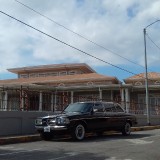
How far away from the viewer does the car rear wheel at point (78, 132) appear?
14.8 metres

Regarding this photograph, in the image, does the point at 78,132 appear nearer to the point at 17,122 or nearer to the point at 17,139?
the point at 17,139

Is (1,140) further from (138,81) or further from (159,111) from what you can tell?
(138,81)

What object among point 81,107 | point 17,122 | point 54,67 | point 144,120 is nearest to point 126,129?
point 81,107

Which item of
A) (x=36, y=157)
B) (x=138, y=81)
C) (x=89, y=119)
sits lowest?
(x=36, y=157)

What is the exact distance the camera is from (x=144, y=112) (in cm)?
3294

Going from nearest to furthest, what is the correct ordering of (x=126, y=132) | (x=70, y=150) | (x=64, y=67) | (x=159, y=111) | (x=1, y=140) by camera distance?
(x=70, y=150) → (x=1, y=140) → (x=126, y=132) → (x=159, y=111) → (x=64, y=67)

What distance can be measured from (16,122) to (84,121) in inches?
127

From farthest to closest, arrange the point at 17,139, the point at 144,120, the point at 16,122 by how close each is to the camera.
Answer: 1. the point at 144,120
2. the point at 16,122
3. the point at 17,139

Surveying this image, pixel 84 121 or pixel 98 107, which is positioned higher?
pixel 98 107

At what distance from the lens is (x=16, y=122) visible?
16375 millimetres

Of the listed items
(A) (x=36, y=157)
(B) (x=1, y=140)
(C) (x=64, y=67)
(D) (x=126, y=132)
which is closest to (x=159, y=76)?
(C) (x=64, y=67)

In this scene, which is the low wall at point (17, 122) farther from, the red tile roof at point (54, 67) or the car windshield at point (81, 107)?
the red tile roof at point (54, 67)

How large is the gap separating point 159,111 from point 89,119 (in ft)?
69.0

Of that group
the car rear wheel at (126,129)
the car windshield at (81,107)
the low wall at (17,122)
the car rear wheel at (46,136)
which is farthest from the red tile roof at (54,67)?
the car rear wheel at (46,136)
